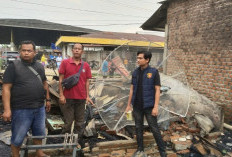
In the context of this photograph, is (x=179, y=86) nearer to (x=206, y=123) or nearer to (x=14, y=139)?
(x=206, y=123)

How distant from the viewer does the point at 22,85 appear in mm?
2471

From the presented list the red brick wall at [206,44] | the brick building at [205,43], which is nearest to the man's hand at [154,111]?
the brick building at [205,43]

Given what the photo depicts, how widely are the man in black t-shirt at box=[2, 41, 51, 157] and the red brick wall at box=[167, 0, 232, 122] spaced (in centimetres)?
450

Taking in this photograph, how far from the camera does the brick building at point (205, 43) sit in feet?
15.8

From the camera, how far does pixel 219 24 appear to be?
494cm

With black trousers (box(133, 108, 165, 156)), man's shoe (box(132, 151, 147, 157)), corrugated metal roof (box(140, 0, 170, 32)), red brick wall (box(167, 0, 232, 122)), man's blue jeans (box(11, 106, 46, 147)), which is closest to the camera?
man's blue jeans (box(11, 106, 46, 147))

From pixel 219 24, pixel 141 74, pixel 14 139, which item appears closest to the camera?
pixel 14 139

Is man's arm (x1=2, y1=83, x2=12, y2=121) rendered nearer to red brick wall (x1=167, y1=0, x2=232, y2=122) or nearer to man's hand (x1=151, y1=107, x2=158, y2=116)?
man's hand (x1=151, y1=107, x2=158, y2=116)

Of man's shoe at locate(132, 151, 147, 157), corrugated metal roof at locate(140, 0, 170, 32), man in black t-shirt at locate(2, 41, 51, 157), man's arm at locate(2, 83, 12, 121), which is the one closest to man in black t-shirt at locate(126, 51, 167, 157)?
man's shoe at locate(132, 151, 147, 157)

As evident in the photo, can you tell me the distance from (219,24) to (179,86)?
2074 mm

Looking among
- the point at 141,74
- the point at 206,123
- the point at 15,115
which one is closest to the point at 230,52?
the point at 206,123

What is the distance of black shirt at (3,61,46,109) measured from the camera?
2402 mm

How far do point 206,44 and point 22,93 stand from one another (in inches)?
193

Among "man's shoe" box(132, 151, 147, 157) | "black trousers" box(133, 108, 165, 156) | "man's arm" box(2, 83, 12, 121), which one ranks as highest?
"man's arm" box(2, 83, 12, 121)
